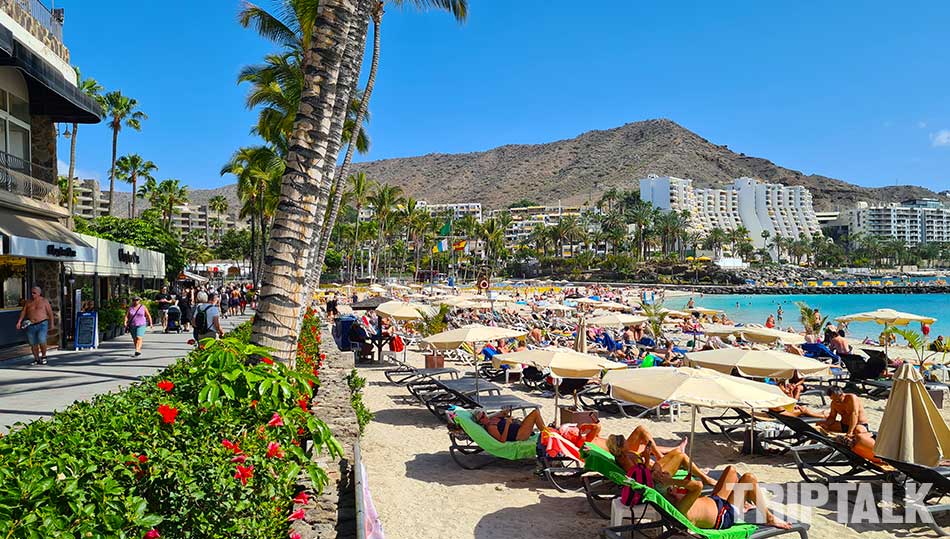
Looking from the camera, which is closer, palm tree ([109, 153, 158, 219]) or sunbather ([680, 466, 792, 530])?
sunbather ([680, 466, 792, 530])

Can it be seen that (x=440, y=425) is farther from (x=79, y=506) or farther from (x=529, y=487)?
(x=79, y=506)

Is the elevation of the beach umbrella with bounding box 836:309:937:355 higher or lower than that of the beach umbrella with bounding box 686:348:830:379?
higher

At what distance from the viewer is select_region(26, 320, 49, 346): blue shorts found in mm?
11969

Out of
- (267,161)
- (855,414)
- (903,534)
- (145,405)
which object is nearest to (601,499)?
(903,534)

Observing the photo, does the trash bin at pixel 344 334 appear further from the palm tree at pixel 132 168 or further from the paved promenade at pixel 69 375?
the palm tree at pixel 132 168

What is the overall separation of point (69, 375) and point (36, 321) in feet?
6.23

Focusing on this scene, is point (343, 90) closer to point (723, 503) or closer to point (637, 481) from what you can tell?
point (637, 481)

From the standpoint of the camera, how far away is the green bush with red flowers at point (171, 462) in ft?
7.10

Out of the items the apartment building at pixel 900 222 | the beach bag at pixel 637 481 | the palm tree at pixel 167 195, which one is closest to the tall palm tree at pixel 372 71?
the beach bag at pixel 637 481

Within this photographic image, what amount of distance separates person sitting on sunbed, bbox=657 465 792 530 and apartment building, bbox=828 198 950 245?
8045 inches

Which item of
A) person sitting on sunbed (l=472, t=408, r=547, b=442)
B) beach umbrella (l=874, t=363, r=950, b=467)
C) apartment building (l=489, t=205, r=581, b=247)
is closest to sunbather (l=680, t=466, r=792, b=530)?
beach umbrella (l=874, t=363, r=950, b=467)

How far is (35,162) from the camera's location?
16031 millimetres

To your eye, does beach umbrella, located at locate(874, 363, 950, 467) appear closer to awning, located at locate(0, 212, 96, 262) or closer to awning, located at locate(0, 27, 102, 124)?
awning, located at locate(0, 212, 96, 262)

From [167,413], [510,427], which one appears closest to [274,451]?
[167,413]
